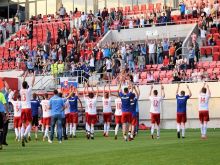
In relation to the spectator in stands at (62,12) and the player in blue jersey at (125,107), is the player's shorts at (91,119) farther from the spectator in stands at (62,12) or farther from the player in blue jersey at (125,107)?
the spectator in stands at (62,12)

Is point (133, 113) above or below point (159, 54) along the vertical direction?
below

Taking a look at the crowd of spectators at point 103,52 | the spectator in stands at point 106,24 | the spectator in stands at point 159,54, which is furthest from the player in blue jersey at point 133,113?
the spectator in stands at point 106,24

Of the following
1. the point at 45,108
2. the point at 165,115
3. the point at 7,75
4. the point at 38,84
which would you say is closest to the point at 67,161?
the point at 45,108

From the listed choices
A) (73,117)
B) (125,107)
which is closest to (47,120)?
(73,117)

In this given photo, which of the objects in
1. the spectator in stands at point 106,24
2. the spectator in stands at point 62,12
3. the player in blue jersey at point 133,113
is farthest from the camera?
the spectator in stands at point 62,12

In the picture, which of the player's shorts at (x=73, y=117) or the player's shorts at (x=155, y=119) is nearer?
the player's shorts at (x=155, y=119)

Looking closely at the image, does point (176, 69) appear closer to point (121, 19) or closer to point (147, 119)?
point (147, 119)

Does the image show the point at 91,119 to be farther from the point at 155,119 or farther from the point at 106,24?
the point at 106,24

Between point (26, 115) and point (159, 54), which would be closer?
point (26, 115)

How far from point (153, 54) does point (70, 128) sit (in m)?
14.7

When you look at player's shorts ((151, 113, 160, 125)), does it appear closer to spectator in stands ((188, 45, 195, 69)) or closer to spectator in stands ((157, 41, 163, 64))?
spectator in stands ((188, 45, 195, 69))

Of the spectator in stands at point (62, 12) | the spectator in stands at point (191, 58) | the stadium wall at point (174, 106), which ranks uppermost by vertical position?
the spectator in stands at point (62, 12)

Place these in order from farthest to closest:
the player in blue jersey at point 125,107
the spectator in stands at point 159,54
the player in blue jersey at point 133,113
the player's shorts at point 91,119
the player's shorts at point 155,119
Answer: the spectator in stands at point 159,54, the player's shorts at point 91,119, the player's shorts at point 155,119, the player in blue jersey at point 133,113, the player in blue jersey at point 125,107

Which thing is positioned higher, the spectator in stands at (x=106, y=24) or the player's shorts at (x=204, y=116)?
the spectator in stands at (x=106, y=24)
